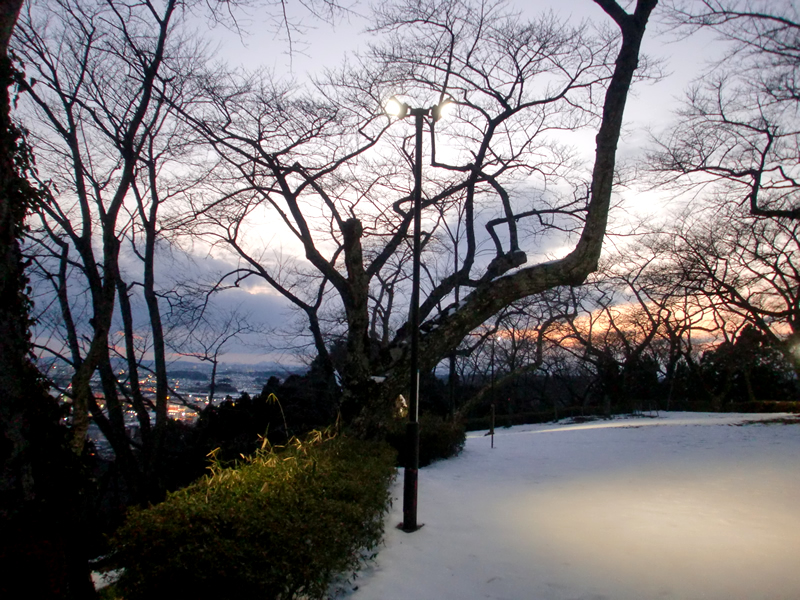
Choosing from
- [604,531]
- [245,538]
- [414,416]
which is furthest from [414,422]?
[245,538]

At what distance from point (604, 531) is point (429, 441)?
18.7 ft

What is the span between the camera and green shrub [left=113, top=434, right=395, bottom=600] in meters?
2.95

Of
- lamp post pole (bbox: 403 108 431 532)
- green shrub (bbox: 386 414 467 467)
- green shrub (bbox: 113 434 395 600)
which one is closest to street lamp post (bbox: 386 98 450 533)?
lamp post pole (bbox: 403 108 431 532)

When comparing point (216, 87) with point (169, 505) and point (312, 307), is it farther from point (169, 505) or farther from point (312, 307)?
point (169, 505)

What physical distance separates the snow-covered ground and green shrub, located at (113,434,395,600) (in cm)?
66

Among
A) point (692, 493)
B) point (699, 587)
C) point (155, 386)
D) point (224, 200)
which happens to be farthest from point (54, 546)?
→ point (155, 386)

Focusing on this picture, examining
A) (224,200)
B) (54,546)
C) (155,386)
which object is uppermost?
(224,200)

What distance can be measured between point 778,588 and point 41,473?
18.0 ft

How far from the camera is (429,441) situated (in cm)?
→ 1095

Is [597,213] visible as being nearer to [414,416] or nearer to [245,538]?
[414,416]

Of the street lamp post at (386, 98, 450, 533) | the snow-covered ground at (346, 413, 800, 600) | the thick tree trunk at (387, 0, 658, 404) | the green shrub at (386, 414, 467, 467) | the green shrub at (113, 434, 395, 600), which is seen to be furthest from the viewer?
the green shrub at (386, 414, 467, 467)

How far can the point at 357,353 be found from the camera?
8414 millimetres

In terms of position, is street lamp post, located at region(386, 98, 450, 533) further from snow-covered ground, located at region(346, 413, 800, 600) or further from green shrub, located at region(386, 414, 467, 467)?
green shrub, located at region(386, 414, 467, 467)

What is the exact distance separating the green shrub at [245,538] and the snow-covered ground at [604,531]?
26.2 inches
